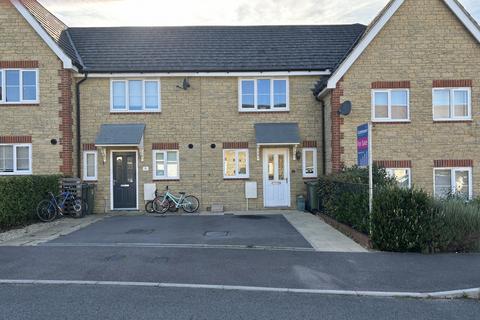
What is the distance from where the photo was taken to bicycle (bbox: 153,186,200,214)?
52.0 ft

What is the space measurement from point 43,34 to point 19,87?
2.25 meters

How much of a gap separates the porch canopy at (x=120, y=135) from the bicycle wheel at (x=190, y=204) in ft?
9.51

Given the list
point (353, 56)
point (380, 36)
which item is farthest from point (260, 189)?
point (380, 36)

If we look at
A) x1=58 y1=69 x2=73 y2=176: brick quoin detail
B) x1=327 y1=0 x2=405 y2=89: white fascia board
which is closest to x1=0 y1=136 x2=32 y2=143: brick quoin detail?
x1=58 y1=69 x2=73 y2=176: brick quoin detail

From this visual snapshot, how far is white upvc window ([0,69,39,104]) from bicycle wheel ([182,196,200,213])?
22.8ft

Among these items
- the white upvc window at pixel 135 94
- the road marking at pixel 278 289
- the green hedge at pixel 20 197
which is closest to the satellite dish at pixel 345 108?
the white upvc window at pixel 135 94

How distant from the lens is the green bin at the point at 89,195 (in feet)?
49.4

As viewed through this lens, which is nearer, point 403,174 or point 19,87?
point 403,174

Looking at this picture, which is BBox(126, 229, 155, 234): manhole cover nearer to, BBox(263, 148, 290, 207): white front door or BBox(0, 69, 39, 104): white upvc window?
BBox(263, 148, 290, 207): white front door

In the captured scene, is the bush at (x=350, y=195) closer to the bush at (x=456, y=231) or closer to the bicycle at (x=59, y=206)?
the bush at (x=456, y=231)

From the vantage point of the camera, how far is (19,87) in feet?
50.5

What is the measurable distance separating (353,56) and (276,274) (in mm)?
10325

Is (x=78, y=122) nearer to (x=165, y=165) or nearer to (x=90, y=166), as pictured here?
(x=90, y=166)

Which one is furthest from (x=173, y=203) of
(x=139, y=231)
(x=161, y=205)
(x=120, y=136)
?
(x=139, y=231)
